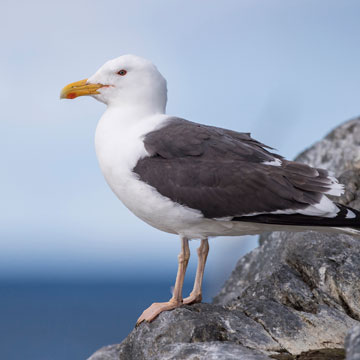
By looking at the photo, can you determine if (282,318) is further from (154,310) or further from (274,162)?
(274,162)

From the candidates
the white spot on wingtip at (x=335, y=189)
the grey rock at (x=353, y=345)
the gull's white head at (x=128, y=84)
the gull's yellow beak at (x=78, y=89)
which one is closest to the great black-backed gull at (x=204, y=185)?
the white spot on wingtip at (x=335, y=189)

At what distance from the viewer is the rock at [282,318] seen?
6.30 metres

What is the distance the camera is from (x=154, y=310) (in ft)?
23.2

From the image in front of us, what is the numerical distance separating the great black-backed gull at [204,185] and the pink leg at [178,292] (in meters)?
0.01

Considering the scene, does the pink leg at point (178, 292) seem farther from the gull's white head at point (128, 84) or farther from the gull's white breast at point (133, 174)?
the gull's white head at point (128, 84)

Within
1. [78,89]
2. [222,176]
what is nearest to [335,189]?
[222,176]

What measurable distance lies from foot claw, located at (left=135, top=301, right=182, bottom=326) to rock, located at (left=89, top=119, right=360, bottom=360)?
0.07 m

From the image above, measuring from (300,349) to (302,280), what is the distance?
1.51m

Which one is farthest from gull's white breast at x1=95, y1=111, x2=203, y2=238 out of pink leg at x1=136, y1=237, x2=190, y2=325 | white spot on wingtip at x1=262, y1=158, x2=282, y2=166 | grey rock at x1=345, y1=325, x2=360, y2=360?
grey rock at x1=345, y1=325, x2=360, y2=360

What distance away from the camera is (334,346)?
6660 mm

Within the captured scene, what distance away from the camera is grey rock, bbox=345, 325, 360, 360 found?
4.27 metres

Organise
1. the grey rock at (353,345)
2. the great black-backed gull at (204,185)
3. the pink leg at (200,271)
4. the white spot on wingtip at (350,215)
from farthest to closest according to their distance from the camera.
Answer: the pink leg at (200,271), the great black-backed gull at (204,185), the white spot on wingtip at (350,215), the grey rock at (353,345)

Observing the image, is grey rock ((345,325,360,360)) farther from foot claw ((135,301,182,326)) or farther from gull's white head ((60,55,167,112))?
gull's white head ((60,55,167,112))

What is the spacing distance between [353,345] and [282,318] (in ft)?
8.14
